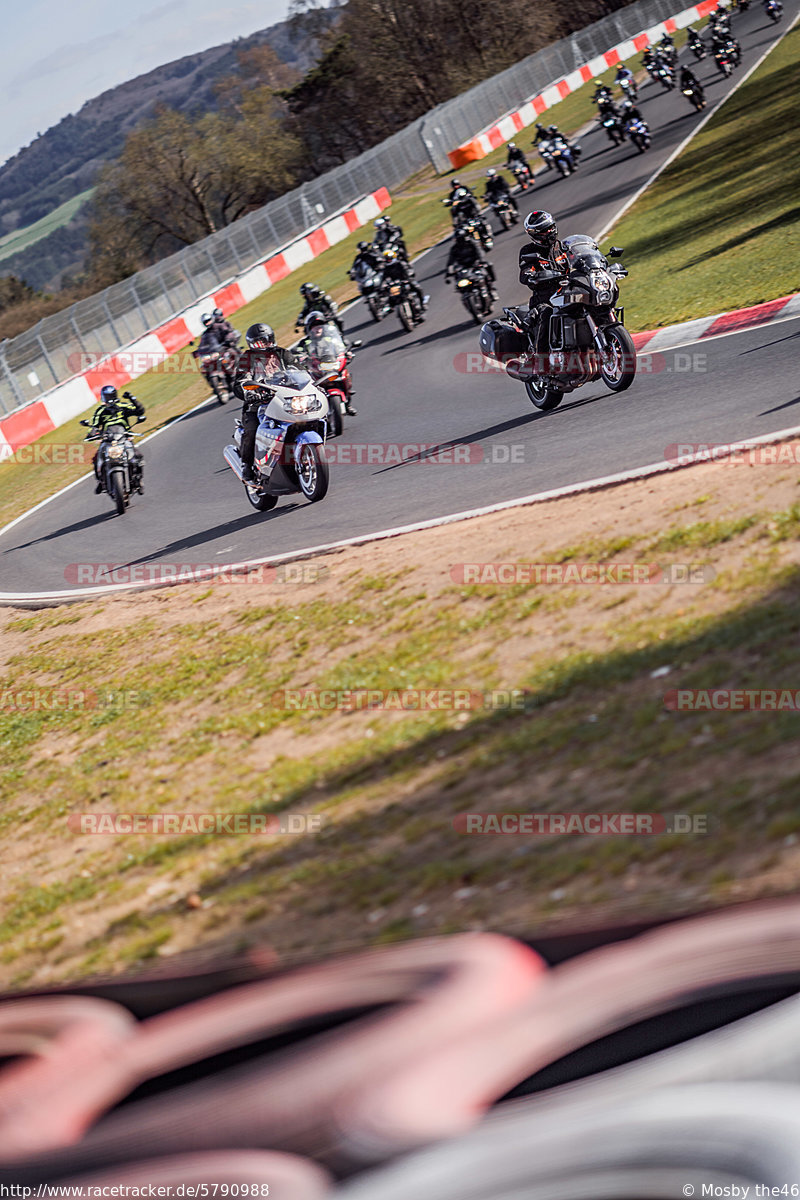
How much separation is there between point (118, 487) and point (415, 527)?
772cm

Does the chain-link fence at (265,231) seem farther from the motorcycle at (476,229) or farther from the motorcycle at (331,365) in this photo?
the motorcycle at (331,365)

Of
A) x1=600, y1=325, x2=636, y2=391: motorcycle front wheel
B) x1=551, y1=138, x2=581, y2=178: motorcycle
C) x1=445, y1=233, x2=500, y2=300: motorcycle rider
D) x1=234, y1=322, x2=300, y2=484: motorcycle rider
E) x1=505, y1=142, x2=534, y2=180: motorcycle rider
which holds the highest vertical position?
x1=505, y1=142, x2=534, y2=180: motorcycle rider

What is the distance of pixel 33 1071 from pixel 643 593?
15.0 ft

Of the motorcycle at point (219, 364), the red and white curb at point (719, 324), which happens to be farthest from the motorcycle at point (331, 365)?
the motorcycle at point (219, 364)

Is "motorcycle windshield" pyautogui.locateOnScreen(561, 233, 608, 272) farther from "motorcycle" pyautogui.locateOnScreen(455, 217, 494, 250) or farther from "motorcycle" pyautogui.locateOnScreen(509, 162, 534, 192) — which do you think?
"motorcycle" pyautogui.locateOnScreen(509, 162, 534, 192)

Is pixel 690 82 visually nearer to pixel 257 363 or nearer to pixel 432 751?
pixel 257 363

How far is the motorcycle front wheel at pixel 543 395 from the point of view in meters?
13.9

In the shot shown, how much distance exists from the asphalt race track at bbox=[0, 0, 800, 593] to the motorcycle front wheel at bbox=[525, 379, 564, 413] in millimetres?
129

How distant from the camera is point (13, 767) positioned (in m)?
9.12

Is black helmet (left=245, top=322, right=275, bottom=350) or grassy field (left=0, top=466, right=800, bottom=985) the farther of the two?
black helmet (left=245, top=322, right=275, bottom=350)

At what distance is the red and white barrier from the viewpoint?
2023 inches

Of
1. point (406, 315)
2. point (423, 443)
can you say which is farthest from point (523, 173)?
point (423, 443)

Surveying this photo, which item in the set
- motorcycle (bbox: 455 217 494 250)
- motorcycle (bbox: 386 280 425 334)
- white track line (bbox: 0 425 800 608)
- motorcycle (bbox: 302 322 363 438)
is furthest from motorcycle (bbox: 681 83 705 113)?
white track line (bbox: 0 425 800 608)

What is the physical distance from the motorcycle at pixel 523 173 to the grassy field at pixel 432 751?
3006 centimetres
